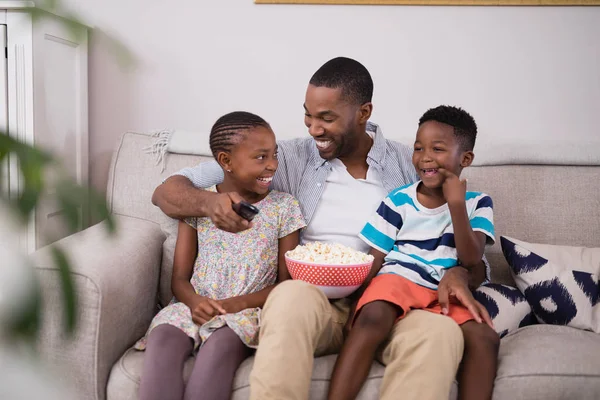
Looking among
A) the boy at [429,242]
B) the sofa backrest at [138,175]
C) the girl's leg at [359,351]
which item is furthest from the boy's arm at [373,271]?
the sofa backrest at [138,175]

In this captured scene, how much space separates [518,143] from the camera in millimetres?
1938

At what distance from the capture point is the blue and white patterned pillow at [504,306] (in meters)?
1.55

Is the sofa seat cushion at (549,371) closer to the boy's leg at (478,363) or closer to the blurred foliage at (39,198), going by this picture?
the boy's leg at (478,363)

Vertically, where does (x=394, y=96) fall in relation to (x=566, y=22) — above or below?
below

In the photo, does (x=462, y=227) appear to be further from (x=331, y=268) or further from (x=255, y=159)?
(x=255, y=159)

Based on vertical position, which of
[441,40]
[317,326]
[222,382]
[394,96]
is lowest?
[222,382]

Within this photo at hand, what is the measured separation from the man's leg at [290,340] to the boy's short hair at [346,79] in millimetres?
628

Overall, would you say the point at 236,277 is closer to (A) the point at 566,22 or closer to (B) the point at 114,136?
(B) the point at 114,136

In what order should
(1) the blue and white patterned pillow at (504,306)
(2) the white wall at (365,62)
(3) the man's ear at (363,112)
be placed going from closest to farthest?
(1) the blue and white patterned pillow at (504,306), (3) the man's ear at (363,112), (2) the white wall at (365,62)

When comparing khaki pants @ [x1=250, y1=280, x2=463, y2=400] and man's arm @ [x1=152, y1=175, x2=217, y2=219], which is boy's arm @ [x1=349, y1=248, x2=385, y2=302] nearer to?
khaki pants @ [x1=250, y1=280, x2=463, y2=400]

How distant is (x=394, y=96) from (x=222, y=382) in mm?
1296

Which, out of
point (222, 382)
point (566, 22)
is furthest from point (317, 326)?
point (566, 22)

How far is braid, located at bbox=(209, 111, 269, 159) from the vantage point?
5.24ft

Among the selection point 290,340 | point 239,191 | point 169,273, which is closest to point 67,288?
point 290,340
